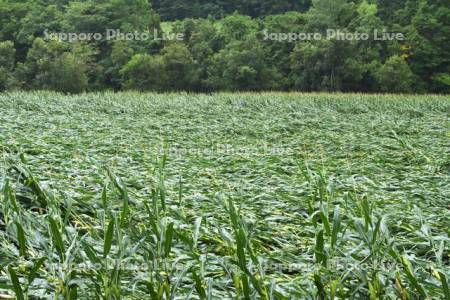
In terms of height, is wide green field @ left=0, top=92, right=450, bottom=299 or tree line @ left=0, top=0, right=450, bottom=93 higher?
wide green field @ left=0, top=92, right=450, bottom=299

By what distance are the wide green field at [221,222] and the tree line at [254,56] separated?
98.1ft

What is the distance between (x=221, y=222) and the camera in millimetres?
3045

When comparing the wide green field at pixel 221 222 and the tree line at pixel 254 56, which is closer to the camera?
the wide green field at pixel 221 222

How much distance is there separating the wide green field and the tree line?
29.9m

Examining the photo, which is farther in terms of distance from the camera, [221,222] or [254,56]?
[254,56]

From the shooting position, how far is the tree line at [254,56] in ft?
118

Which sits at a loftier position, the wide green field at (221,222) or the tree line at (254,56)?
the wide green field at (221,222)

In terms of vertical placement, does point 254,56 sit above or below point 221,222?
below

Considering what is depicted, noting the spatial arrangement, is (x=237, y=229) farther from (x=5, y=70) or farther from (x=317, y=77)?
(x=5, y=70)

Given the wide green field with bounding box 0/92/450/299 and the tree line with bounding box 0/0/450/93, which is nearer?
the wide green field with bounding box 0/92/450/299

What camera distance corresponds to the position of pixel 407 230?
2.95 m

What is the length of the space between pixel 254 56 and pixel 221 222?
36259 millimetres

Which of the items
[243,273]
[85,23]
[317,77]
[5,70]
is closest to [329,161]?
[243,273]

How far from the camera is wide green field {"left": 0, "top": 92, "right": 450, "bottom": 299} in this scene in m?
2.07
